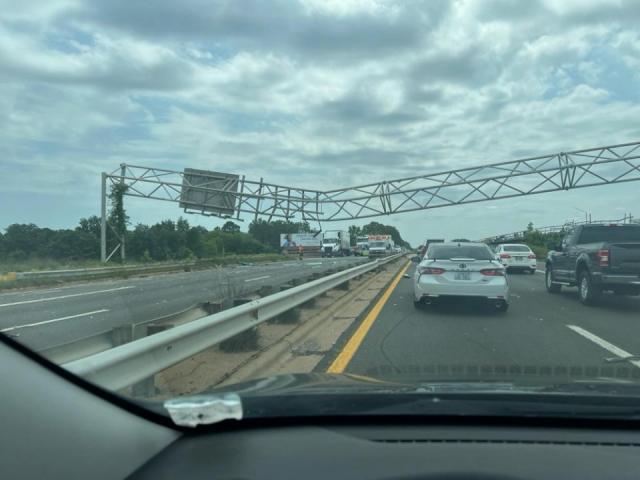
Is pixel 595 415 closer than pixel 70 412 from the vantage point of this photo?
No

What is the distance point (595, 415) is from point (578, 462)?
0.50m

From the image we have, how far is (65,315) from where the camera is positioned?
42.3 ft

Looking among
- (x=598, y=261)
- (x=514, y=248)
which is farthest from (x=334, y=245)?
(x=598, y=261)

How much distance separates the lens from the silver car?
13.6 m

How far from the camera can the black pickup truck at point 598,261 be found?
46.9 ft

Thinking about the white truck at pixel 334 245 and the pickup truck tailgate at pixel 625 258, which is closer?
the pickup truck tailgate at pixel 625 258

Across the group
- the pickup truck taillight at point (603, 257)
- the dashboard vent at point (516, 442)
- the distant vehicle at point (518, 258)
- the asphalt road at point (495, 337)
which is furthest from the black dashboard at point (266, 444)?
the distant vehicle at point (518, 258)

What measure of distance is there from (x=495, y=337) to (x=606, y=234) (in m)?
8.30

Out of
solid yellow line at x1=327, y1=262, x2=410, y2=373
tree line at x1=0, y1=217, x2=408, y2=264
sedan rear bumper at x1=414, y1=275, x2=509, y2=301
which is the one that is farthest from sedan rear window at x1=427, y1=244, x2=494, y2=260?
tree line at x1=0, y1=217, x2=408, y2=264

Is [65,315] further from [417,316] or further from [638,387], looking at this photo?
[638,387]

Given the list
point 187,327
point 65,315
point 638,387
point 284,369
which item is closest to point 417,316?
point 284,369

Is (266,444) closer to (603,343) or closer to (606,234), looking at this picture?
(603,343)

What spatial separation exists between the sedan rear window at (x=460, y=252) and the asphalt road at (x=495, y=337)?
1194 mm

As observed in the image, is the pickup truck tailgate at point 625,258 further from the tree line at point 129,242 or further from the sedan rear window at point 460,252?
the tree line at point 129,242
